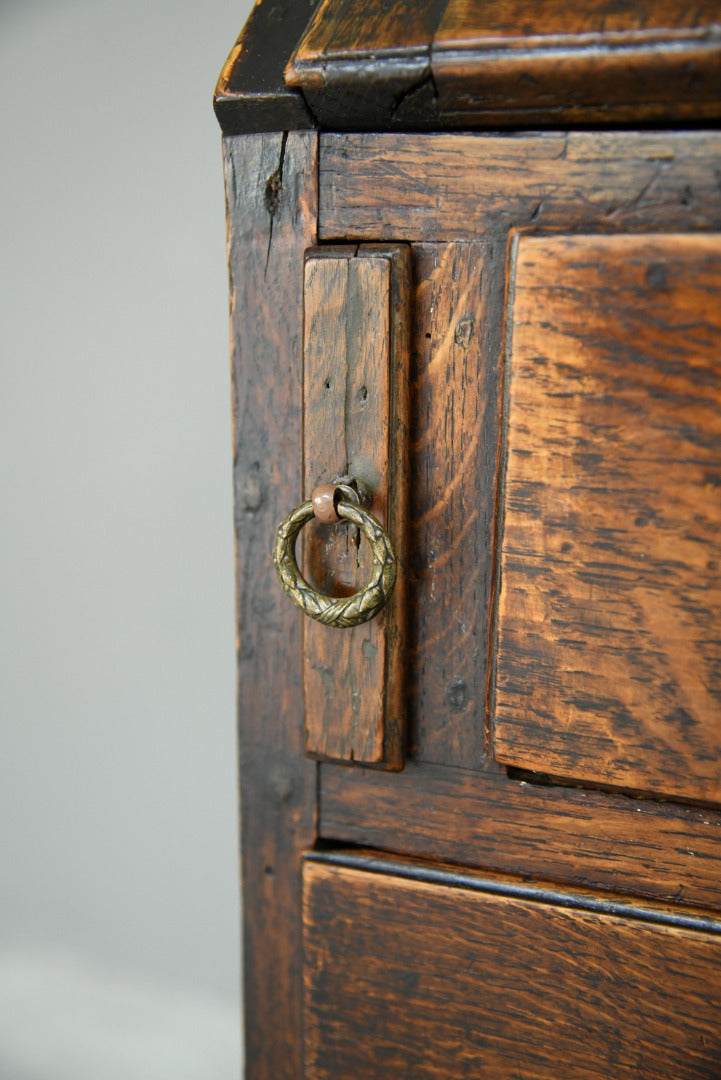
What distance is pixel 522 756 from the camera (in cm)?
53

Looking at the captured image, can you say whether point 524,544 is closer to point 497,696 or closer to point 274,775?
point 497,696

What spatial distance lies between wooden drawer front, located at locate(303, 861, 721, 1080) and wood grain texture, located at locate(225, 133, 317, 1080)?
30 millimetres

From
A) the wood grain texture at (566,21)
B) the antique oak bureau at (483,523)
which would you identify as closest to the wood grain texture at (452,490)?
the antique oak bureau at (483,523)

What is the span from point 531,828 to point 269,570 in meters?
0.23

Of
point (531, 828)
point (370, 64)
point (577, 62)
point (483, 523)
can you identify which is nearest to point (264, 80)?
point (370, 64)

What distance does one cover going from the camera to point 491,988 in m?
0.56

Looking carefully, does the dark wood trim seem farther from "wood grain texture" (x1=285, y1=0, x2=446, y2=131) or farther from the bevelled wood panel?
"wood grain texture" (x1=285, y1=0, x2=446, y2=131)

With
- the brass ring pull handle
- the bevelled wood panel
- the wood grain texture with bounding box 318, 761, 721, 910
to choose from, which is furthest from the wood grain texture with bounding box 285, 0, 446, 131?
the wood grain texture with bounding box 318, 761, 721, 910

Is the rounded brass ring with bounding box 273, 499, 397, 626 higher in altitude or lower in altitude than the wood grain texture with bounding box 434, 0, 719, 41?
lower

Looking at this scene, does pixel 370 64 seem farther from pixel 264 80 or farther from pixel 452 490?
pixel 452 490

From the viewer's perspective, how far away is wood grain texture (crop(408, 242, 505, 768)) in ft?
1.65

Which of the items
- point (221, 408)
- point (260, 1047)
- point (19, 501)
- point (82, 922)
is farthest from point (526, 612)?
point (82, 922)

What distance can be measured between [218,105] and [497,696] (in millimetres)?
381

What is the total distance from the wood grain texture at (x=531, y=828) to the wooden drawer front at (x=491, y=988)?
0.9 inches
